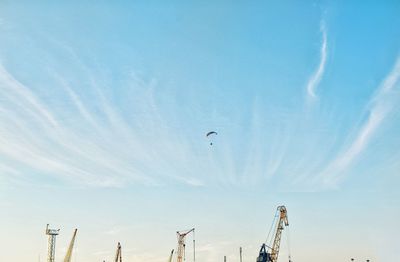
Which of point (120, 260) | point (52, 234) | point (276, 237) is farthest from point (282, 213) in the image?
point (52, 234)

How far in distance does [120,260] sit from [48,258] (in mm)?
40386

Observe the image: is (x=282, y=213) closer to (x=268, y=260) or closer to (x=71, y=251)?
(x=268, y=260)

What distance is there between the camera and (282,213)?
182375 millimetres

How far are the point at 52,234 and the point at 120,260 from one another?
38.8 m

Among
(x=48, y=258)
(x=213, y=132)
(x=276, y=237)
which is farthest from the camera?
(x=276, y=237)

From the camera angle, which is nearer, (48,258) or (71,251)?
(48,258)

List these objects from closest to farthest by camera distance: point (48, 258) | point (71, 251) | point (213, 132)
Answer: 1. point (213, 132)
2. point (48, 258)
3. point (71, 251)

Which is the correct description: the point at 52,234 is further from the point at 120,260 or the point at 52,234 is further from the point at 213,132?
the point at 213,132

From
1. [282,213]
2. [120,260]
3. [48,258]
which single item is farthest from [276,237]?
[48,258]

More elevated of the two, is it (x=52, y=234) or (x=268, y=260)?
(x=52, y=234)

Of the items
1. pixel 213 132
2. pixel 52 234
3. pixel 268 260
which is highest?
pixel 213 132

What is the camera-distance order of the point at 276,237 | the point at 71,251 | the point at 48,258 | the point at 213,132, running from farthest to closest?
the point at 71,251, the point at 276,237, the point at 48,258, the point at 213,132

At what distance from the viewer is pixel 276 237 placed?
7146 inches

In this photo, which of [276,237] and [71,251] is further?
[71,251]
